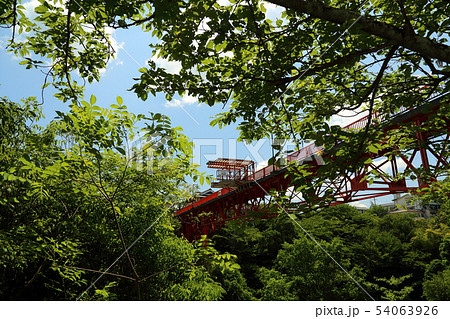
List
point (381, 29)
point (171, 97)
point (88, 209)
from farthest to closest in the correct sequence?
point (88, 209) → point (171, 97) → point (381, 29)

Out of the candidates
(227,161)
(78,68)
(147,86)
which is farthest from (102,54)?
(227,161)

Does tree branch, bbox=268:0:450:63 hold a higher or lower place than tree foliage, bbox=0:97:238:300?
higher

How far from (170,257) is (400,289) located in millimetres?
21196

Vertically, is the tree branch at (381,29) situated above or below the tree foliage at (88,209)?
above

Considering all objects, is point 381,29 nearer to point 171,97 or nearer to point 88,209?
point 171,97

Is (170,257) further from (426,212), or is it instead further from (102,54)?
(426,212)

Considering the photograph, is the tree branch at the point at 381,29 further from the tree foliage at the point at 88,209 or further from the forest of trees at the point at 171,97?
the tree foliage at the point at 88,209

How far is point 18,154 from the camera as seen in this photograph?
3982mm

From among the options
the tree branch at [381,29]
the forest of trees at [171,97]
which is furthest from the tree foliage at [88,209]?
the tree branch at [381,29]

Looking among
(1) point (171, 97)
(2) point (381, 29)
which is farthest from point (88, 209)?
(2) point (381, 29)

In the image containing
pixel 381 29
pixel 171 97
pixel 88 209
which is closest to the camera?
pixel 381 29

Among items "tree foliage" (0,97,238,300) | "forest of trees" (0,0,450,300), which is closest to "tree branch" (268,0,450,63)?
"forest of trees" (0,0,450,300)

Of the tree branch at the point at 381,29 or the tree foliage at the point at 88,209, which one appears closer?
the tree branch at the point at 381,29

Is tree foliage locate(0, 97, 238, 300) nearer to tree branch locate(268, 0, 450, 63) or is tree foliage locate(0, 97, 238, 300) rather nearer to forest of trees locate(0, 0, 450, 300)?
forest of trees locate(0, 0, 450, 300)
